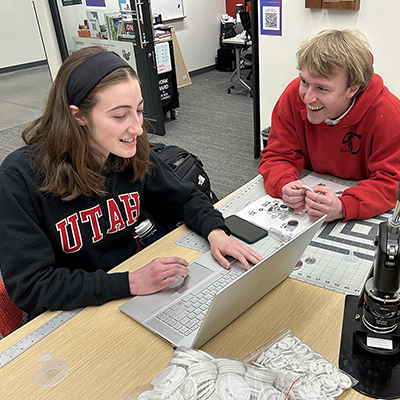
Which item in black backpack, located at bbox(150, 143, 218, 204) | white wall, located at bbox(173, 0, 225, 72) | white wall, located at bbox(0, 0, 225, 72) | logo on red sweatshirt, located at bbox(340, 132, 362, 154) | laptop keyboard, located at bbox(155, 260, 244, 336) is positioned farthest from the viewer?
white wall, located at bbox(173, 0, 225, 72)

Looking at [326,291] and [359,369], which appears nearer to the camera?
[359,369]

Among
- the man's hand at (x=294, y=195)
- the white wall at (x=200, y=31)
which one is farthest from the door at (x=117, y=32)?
the man's hand at (x=294, y=195)

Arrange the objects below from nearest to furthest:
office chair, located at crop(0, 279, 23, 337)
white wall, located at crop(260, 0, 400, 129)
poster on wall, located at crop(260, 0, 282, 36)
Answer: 1. office chair, located at crop(0, 279, 23, 337)
2. white wall, located at crop(260, 0, 400, 129)
3. poster on wall, located at crop(260, 0, 282, 36)

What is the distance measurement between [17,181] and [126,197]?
326 mm

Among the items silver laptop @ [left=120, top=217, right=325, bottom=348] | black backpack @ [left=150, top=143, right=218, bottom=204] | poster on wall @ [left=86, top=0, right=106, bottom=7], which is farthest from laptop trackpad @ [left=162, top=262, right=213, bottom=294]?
poster on wall @ [left=86, top=0, right=106, bottom=7]

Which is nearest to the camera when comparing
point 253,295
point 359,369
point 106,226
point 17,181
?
point 359,369

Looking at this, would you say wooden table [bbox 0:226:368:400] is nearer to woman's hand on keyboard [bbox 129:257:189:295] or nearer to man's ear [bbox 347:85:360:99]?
woman's hand on keyboard [bbox 129:257:189:295]

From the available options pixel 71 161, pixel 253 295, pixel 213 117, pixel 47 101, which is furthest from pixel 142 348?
pixel 213 117

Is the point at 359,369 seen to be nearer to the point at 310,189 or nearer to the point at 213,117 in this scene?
the point at 310,189

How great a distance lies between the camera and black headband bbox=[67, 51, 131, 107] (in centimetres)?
107

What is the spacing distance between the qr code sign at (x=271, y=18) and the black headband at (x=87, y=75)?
2100mm

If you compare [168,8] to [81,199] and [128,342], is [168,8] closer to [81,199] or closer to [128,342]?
[81,199]

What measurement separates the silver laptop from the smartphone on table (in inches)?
4.9

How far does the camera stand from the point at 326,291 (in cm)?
103
